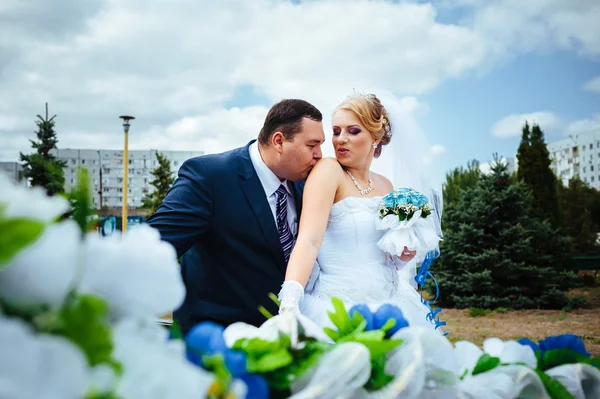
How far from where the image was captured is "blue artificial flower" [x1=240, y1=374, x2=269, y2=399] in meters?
0.87

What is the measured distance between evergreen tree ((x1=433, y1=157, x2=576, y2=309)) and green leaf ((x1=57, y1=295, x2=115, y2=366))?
12056 mm

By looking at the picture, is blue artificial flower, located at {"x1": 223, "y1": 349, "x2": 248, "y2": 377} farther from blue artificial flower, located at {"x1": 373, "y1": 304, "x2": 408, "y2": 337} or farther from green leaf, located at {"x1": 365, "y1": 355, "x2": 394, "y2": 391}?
blue artificial flower, located at {"x1": 373, "y1": 304, "x2": 408, "y2": 337}

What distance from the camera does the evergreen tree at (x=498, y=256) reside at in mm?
12000

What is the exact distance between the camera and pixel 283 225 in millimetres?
3191

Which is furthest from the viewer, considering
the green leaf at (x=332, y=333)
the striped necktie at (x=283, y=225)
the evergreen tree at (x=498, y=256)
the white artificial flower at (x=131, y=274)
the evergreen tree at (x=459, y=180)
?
the evergreen tree at (x=459, y=180)

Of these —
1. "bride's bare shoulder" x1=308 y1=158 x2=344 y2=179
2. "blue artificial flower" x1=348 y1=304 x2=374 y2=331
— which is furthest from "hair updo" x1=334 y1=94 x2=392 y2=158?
"blue artificial flower" x1=348 y1=304 x2=374 y2=331

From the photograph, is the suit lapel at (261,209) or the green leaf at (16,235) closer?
the green leaf at (16,235)

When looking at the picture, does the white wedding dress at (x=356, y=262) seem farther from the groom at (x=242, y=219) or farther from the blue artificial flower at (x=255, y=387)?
the blue artificial flower at (x=255, y=387)

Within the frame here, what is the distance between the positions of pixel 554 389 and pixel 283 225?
2.08m

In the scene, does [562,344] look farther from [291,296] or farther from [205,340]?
[291,296]

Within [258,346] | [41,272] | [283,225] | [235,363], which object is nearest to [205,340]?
[235,363]

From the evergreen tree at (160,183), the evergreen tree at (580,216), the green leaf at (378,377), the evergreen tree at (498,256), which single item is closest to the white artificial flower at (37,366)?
the green leaf at (378,377)

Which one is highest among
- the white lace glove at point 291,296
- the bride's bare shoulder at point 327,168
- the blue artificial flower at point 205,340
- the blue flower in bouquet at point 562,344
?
the bride's bare shoulder at point 327,168

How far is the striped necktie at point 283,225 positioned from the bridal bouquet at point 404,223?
0.54 m
